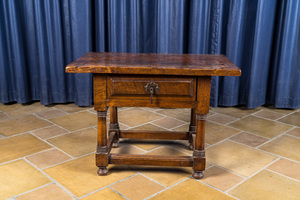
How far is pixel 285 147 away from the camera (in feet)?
7.25

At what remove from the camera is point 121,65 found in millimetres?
1611

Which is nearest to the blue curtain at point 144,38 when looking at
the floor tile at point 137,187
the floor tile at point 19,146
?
the floor tile at point 19,146

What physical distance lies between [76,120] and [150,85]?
47.5 inches

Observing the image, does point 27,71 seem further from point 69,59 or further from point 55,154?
point 55,154

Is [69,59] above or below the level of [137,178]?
above

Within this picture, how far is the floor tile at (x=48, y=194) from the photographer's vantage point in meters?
1.57

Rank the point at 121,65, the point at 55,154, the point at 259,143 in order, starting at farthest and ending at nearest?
the point at 259,143 < the point at 55,154 < the point at 121,65

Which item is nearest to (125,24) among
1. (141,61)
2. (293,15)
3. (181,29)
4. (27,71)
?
(181,29)

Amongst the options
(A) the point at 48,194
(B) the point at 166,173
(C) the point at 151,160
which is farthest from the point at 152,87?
(A) the point at 48,194

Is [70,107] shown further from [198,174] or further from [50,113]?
[198,174]

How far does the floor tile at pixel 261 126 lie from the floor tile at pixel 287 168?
1.43 feet

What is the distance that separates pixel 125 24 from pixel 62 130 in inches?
44.2

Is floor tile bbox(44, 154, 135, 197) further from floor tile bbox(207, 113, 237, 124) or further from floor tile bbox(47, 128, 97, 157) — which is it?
floor tile bbox(207, 113, 237, 124)

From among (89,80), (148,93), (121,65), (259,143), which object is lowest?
(259,143)
